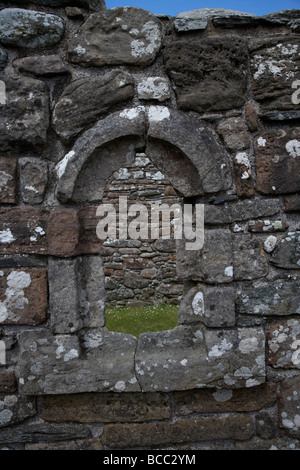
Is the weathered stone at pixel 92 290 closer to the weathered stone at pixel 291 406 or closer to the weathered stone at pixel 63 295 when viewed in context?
the weathered stone at pixel 63 295

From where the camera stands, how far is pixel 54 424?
7.97 ft

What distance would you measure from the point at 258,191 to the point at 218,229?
358 mm

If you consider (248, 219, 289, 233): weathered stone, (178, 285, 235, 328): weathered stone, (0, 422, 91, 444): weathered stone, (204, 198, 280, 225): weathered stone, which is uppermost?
(204, 198, 280, 225): weathered stone

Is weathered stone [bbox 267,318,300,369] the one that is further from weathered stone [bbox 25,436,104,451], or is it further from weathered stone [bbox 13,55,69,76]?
weathered stone [bbox 13,55,69,76]

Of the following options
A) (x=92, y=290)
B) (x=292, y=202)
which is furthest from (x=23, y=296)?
(x=292, y=202)

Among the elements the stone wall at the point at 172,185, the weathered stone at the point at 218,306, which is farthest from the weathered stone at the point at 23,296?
the weathered stone at the point at 218,306

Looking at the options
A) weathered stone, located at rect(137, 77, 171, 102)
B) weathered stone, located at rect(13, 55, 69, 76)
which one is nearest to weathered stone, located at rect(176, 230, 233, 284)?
weathered stone, located at rect(137, 77, 171, 102)

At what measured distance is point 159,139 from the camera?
235cm

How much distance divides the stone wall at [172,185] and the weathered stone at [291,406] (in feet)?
0.04

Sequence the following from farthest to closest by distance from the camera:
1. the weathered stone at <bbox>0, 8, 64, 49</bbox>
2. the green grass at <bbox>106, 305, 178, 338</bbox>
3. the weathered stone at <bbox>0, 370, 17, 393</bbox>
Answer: the green grass at <bbox>106, 305, 178, 338</bbox>, the weathered stone at <bbox>0, 370, 17, 393</bbox>, the weathered stone at <bbox>0, 8, 64, 49</bbox>

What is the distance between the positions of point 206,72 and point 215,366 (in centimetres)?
191

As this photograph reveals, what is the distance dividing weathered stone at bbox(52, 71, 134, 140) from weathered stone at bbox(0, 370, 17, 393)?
1.61m

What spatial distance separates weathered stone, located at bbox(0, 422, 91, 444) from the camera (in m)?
2.41
